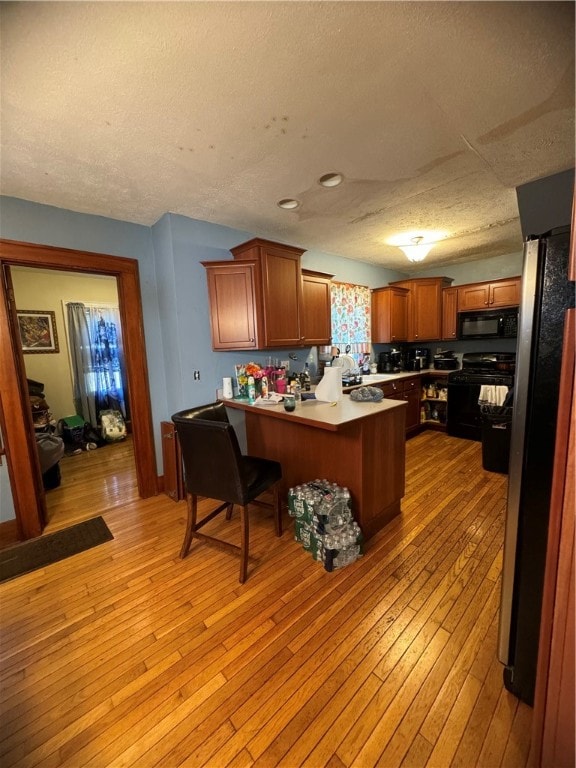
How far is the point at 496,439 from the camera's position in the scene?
310 cm

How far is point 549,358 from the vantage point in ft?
3.28

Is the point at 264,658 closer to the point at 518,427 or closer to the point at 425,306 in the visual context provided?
the point at 518,427

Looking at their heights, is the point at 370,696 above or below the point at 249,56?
below

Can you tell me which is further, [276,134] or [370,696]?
[276,134]

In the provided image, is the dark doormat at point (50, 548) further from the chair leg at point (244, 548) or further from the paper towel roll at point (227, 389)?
the paper towel roll at point (227, 389)

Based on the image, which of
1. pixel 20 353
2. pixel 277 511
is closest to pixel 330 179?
pixel 277 511

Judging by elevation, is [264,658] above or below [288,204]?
below

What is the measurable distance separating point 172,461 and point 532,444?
8.88 ft

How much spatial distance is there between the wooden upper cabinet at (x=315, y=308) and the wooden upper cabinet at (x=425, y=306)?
6.30 feet

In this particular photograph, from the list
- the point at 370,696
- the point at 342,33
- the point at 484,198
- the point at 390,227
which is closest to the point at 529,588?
the point at 370,696

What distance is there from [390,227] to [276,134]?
1.85 metres

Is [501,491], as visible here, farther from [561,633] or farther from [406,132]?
[406,132]

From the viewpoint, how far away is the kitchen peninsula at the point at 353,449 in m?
2.02

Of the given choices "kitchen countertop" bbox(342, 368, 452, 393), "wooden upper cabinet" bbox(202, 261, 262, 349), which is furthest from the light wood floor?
"kitchen countertop" bbox(342, 368, 452, 393)
